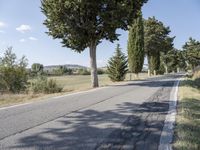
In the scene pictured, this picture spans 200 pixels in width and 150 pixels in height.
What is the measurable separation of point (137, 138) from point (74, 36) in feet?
60.9

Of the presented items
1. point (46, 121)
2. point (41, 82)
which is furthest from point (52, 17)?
point (46, 121)

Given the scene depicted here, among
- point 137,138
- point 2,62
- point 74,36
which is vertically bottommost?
point 137,138

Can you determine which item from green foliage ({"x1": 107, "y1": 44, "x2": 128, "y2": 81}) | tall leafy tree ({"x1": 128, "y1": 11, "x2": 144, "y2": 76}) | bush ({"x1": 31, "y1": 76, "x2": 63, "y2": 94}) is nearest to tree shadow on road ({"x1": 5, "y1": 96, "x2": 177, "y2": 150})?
bush ({"x1": 31, "y1": 76, "x2": 63, "y2": 94})

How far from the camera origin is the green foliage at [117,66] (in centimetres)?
4112

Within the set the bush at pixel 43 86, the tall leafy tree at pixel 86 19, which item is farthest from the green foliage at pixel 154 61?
the bush at pixel 43 86

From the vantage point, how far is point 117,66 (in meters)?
41.3

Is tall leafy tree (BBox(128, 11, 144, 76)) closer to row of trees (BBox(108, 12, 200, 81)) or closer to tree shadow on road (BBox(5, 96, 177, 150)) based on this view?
row of trees (BBox(108, 12, 200, 81))

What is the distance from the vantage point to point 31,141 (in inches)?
248

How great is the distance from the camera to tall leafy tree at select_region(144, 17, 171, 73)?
59719 millimetres

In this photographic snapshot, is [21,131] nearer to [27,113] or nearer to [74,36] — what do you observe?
[27,113]

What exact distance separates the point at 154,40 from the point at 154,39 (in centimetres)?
24

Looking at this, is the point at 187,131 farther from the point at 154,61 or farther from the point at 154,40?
the point at 154,61

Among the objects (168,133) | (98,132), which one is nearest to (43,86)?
(98,132)

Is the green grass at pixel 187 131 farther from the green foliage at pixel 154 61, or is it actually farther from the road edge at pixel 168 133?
the green foliage at pixel 154 61
